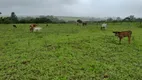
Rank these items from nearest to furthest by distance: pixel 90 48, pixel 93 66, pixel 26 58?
pixel 93 66 → pixel 26 58 → pixel 90 48

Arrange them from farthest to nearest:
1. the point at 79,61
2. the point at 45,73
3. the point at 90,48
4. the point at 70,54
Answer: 1. the point at 90,48
2. the point at 70,54
3. the point at 79,61
4. the point at 45,73

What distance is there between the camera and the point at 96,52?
35.7 ft

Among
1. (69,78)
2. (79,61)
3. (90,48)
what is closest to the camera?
(69,78)

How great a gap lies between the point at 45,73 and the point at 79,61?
199cm

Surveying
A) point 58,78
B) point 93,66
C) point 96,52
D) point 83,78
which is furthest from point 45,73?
point 96,52

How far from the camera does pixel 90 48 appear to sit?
39.0 ft

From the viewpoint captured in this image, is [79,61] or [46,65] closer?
[46,65]

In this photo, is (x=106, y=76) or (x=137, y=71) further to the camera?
(x=137, y=71)

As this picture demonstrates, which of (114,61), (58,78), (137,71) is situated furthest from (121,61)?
(58,78)

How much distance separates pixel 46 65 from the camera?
8234 mm

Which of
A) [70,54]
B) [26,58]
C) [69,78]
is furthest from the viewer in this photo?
[70,54]

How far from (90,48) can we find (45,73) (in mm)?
5007

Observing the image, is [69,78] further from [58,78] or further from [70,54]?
[70,54]

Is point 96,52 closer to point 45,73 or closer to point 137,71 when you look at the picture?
point 137,71
